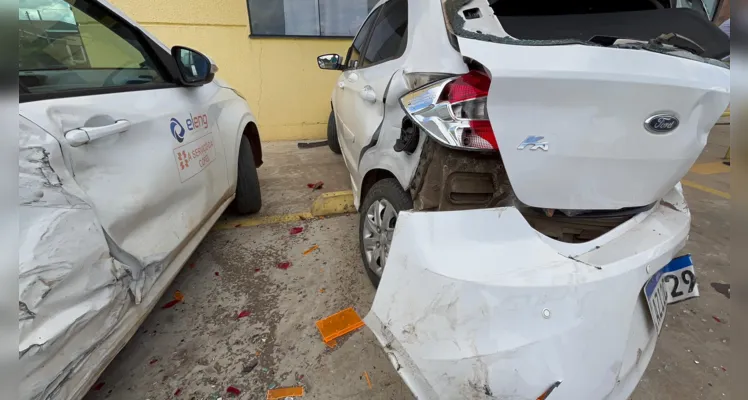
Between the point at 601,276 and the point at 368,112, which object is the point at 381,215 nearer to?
the point at 368,112

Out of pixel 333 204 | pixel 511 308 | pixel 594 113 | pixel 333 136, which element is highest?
pixel 594 113

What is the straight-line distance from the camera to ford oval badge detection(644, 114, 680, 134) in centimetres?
97

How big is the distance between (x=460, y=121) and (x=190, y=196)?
1.71m

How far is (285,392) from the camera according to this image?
1631mm

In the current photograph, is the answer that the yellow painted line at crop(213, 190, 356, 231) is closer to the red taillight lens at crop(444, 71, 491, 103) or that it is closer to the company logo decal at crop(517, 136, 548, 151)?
the red taillight lens at crop(444, 71, 491, 103)

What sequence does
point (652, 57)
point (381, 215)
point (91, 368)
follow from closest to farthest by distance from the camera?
point (652, 57) → point (91, 368) → point (381, 215)

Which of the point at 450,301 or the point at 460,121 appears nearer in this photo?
the point at 450,301

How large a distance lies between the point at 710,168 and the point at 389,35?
551cm

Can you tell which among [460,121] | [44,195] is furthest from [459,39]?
[44,195]

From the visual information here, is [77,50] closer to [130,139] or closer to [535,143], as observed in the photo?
[130,139]

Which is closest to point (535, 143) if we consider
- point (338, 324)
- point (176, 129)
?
point (338, 324)

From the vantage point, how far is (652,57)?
949mm

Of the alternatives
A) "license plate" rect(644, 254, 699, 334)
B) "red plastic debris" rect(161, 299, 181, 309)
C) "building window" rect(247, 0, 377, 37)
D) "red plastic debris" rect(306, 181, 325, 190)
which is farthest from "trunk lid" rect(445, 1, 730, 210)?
"building window" rect(247, 0, 377, 37)

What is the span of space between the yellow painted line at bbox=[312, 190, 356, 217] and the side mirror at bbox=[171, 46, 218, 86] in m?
1.46
